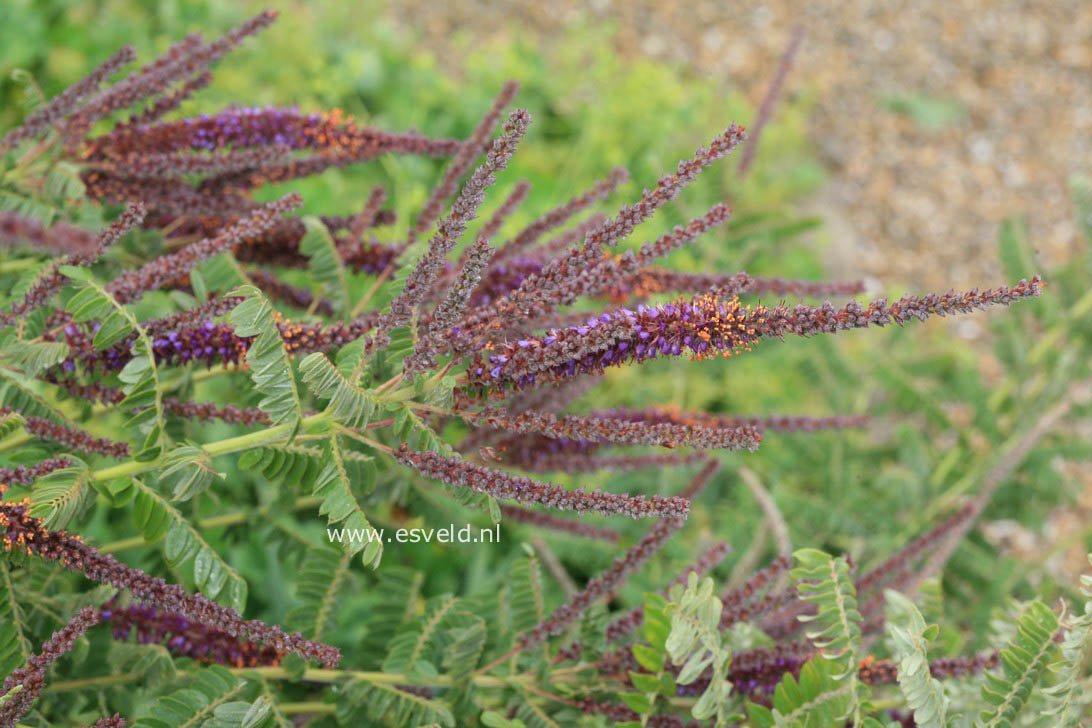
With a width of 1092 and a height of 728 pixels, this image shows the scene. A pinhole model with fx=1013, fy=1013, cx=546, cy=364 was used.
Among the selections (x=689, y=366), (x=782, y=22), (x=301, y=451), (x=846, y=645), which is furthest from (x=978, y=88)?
(x=301, y=451)

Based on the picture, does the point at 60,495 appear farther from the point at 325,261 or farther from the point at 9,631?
the point at 325,261

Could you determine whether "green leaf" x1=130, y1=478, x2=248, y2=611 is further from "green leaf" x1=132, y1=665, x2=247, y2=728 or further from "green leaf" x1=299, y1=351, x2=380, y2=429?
"green leaf" x1=299, y1=351, x2=380, y2=429

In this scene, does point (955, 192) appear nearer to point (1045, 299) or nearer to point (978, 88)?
point (978, 88)

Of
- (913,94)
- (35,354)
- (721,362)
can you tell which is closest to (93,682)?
(35,354)

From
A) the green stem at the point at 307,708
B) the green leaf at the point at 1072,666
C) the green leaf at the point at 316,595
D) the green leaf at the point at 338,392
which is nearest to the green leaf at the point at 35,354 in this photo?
the green leaf at the point at 338,392

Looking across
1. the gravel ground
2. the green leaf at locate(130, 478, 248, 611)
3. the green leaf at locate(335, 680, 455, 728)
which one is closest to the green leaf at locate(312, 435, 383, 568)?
the green leaf at locate(130, 478, 248, 611)
